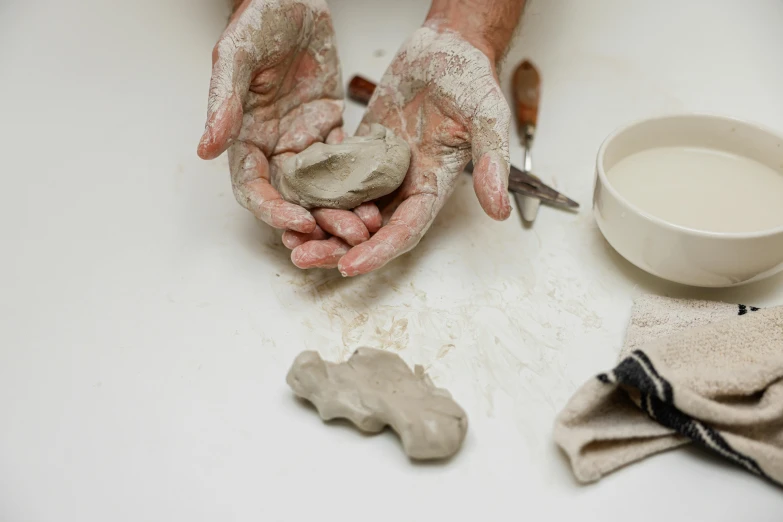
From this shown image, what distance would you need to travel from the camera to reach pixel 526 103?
4.10 feet

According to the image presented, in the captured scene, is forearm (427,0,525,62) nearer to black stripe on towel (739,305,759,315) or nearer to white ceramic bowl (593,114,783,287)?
white ceramic bowl (593,114,783,287)

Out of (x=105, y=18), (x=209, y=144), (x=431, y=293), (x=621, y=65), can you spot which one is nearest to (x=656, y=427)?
(x=431, y=293)

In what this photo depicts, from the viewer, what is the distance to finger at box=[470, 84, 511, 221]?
0.85 m

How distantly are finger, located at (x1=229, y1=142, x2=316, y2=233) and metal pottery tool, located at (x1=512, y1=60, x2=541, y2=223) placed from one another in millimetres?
413

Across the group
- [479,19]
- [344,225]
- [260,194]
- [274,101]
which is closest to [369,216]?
[344,225]

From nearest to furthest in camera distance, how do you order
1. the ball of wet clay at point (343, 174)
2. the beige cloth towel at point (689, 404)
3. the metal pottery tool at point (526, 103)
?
the beige cloth towel at point (689, 404) < the ball of wet clay at point (343, 174) < the metal pottery tool at point (526, 103)

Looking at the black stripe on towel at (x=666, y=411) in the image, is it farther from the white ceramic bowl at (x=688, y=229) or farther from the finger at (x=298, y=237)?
the finger at (x=298, y=237)

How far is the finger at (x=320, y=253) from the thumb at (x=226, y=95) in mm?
173

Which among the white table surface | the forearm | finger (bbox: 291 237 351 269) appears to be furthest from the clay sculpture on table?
the forearm

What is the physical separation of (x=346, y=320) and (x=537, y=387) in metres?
0.29

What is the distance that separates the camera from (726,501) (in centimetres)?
72

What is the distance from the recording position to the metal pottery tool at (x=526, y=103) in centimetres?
121

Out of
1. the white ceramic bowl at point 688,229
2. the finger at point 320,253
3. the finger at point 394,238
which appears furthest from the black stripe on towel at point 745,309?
the finger at point 320,253

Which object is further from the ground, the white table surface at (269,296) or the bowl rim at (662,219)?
the bowl rim at (662,219)
